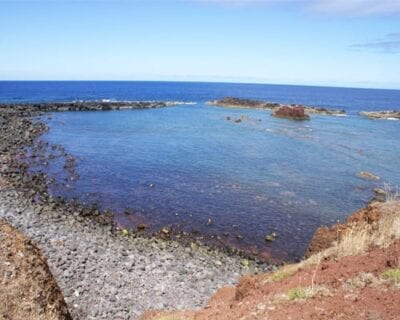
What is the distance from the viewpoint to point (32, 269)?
10273mm

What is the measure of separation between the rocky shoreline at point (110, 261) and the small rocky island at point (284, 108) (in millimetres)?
63851

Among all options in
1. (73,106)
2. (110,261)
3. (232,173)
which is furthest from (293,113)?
(110,261)

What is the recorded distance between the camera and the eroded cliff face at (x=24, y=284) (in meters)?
8.91

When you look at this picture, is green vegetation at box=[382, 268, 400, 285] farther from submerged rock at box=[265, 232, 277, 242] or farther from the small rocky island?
the small rocky island

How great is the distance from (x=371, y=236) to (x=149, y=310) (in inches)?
338

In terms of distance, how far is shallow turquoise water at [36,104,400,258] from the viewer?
81.7 ft

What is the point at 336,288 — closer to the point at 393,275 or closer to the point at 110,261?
the point at 393,275

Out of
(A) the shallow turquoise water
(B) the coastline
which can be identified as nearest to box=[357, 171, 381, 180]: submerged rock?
(A) the shallow turquoise water

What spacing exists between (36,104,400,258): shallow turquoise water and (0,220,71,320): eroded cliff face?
1274 centimetres

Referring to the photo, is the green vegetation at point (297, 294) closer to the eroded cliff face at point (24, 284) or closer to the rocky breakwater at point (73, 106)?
the eroded cliff face at point (24, 284)

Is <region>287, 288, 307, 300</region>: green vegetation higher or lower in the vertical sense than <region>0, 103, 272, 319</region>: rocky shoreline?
higher

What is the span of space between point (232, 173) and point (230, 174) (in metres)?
0.50

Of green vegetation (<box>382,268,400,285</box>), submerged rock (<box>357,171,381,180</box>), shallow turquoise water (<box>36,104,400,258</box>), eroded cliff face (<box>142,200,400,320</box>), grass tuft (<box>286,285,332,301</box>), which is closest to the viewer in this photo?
eroded cliff face (<box>142,200,400,320</box>)

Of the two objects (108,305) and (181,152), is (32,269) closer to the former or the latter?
(108,305)
